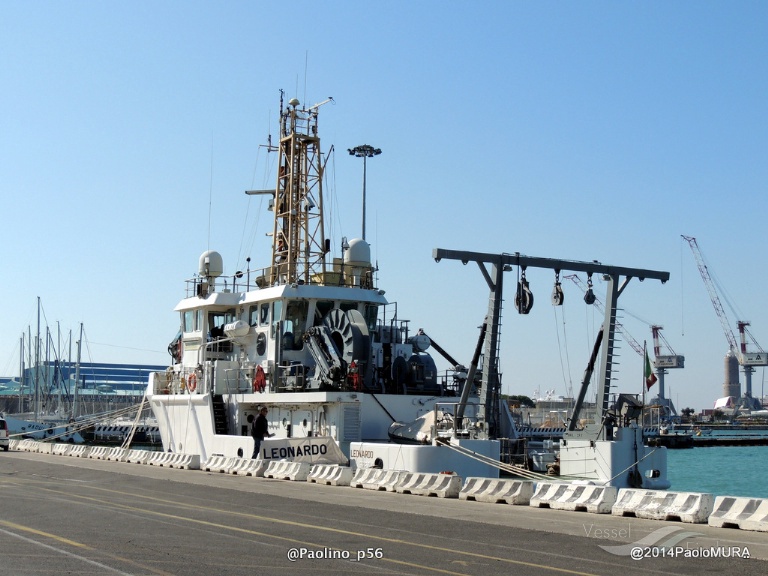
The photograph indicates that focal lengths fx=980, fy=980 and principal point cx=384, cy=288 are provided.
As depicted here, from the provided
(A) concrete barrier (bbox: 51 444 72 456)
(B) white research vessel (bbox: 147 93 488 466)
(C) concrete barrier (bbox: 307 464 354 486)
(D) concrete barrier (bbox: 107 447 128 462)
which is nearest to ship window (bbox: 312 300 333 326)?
(B) white research vessel (bbox: 147 93 488 466)

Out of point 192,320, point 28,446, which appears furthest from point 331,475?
point 28,446

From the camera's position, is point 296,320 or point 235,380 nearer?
point 296,320

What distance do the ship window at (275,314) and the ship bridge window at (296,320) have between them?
0.75 feet

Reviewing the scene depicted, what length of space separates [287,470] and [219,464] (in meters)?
→ 3.78

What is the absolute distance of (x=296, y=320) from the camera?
100ft

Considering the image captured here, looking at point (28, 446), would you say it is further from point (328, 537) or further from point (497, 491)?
point (328, 537)

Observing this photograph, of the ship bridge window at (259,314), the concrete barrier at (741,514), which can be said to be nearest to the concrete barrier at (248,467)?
the ship bridge window at (259,314)

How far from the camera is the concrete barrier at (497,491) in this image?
18.3 metres

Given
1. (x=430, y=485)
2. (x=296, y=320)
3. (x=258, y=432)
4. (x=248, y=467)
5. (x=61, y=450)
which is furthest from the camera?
(x=61, y=450)

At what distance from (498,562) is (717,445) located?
319ft

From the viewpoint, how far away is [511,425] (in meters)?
27.4

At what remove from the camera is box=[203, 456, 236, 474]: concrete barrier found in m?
27.7

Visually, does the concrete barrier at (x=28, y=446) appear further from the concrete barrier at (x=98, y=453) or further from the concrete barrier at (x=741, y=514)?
the concrete barrier at (x=741, y=514)

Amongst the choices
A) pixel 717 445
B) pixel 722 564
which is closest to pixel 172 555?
pixel 722 564
